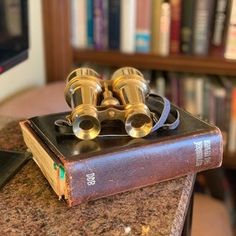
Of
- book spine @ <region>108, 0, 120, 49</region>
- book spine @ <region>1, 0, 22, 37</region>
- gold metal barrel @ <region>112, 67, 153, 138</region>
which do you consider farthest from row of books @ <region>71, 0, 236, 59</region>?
gold metal barrel @ <region>112, 67, 153, 138</region>

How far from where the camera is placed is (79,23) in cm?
149

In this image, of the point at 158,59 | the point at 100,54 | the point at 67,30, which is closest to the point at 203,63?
the point at 158,59

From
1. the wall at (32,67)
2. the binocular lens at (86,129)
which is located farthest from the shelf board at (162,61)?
the binocular lens at (86,129)

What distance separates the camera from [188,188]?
2.55ft

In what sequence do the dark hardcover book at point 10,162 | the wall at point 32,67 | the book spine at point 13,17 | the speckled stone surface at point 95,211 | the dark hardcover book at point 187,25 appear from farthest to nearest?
the dark hardcover book at point 187,25 < the wall at point 32,67 < the book spine at point 13,17 < the dark hardcover book at point 10,162 < the speckled stone surface at point 95,211

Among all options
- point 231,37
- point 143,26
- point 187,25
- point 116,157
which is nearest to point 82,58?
point 143,26

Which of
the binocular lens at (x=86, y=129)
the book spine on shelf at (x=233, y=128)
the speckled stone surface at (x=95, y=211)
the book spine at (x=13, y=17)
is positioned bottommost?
the book spine on shelf at (x=233, y=128)

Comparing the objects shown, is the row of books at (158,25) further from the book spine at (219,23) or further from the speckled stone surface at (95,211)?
the speckled stone surface at (95,211)

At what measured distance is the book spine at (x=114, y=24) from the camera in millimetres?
1441

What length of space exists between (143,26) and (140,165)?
0.81 metres

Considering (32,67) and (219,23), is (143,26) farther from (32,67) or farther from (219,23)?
(32,67)

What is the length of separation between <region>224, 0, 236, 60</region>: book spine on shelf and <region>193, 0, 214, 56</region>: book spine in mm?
63

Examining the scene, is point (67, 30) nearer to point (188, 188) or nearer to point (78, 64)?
point (78, 64)

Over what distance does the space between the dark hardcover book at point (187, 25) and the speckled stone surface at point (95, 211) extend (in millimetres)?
753
